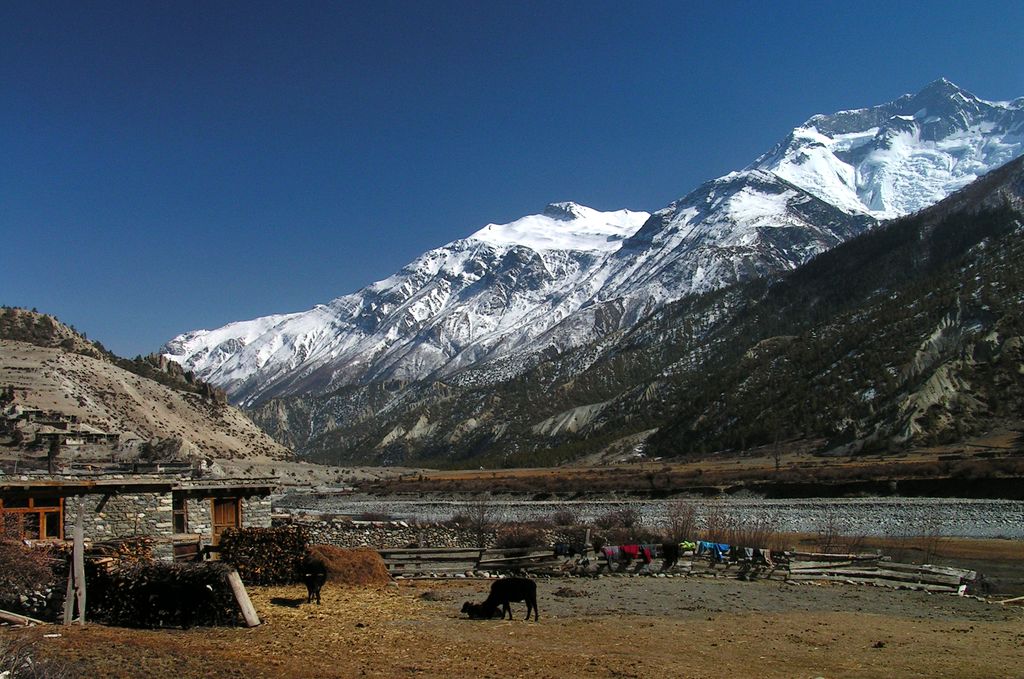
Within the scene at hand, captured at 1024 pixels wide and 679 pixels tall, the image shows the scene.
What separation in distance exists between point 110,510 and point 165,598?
10438 mm

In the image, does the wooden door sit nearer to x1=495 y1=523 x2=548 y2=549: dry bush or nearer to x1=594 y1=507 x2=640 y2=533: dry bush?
x1=495 y1=523 x2=548 y2=549: dry bush

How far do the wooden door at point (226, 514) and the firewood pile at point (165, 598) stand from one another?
14794 mm

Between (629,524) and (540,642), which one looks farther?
(629,524)

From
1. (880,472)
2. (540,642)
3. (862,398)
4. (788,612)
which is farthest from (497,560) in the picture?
(862,398)

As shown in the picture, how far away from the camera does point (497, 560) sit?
113 ft

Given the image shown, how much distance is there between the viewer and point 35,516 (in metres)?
27.7

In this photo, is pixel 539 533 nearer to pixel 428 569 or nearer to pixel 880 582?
pixel 428 569

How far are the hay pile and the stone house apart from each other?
211 inches

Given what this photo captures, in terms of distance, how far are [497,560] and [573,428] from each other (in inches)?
6360

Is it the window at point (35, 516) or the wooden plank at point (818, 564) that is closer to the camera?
the window at point (35, 516)

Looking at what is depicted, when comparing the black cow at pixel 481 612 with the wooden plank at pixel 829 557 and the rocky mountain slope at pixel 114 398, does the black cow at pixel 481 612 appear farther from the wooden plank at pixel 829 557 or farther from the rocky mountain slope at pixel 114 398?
the rocky mountain slope at pixel 114 398

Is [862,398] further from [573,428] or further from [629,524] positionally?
[573,428]

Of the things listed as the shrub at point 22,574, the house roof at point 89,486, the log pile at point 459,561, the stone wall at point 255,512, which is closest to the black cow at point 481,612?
the shrub at point 22,574

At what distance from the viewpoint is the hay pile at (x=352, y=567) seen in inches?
1092
